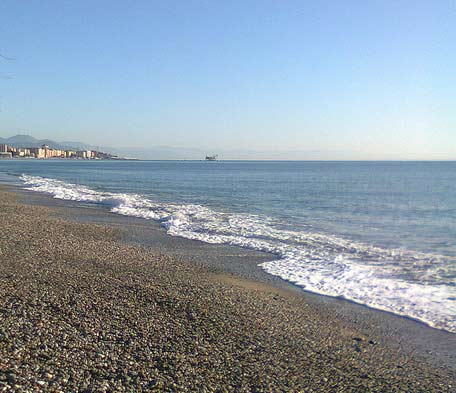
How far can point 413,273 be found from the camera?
442 inches

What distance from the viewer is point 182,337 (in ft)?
19.9

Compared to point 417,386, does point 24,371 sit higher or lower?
higher

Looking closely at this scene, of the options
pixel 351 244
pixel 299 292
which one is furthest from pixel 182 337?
pixel 351 244

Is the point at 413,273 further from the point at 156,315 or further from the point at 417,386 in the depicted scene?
the point at 156,315

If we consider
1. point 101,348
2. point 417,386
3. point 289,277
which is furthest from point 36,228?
point 417,386

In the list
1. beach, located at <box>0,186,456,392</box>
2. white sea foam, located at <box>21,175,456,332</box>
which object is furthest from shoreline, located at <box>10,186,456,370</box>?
white sea foam, located at <box>21,175,456,332</box>

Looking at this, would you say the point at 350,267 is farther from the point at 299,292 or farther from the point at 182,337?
the point at 182,337

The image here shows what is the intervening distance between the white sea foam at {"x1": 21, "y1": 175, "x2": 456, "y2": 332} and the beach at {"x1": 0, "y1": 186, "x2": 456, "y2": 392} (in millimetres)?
873

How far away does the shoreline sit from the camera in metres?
6.63

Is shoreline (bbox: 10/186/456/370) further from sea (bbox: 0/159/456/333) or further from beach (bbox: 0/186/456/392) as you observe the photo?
sea (bbox: 0/159/456/333)

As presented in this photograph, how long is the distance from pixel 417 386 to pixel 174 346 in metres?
3.18

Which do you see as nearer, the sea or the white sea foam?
the white sea foam

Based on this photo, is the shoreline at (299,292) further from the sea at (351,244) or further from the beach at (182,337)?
the sea at (351,244)

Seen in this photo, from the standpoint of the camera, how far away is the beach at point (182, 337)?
491 centimetres
